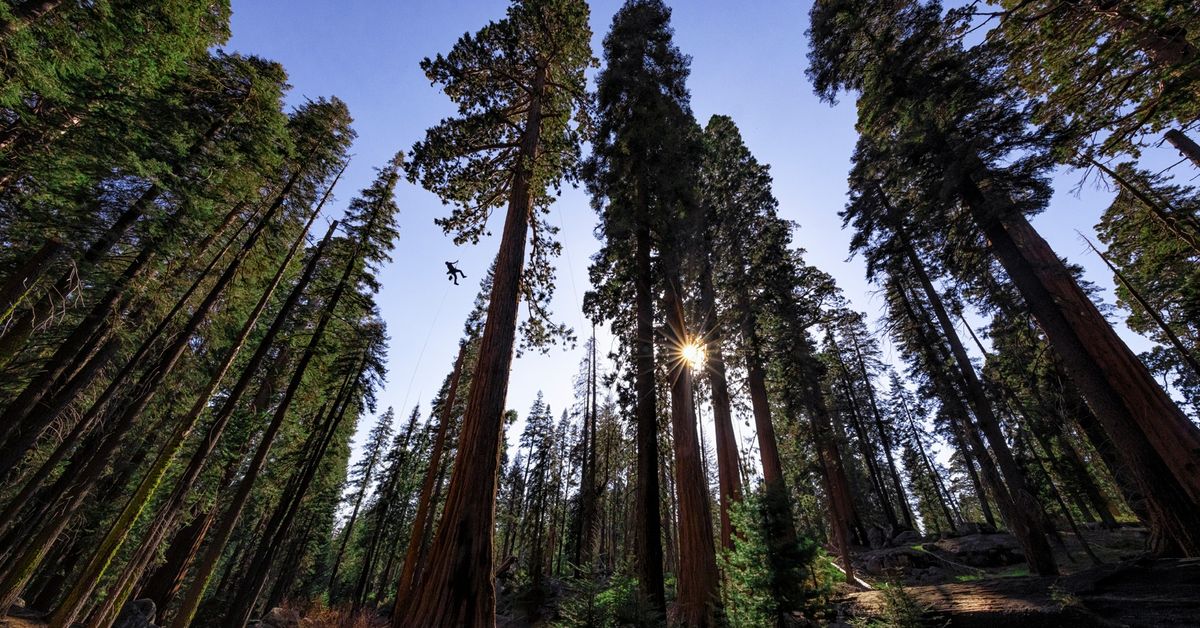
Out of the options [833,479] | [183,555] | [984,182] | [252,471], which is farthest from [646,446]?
[833,479]

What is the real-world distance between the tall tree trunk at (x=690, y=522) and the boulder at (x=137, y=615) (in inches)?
728

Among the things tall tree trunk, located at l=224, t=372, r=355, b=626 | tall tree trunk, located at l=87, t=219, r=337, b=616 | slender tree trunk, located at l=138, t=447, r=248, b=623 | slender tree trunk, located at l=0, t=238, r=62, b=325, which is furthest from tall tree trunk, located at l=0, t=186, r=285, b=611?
tall tree trunk, located at l=224, t=372, r=355, b=626

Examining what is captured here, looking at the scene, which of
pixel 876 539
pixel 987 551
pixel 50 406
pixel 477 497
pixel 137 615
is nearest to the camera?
pixel 477 497

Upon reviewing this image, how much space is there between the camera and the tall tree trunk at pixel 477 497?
143 inches

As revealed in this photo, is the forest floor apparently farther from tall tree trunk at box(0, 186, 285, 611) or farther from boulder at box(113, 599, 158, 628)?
boulder at box(113, 599, 158, 628)

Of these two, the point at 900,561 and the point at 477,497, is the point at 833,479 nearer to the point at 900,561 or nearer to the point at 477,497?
the point at 900,561

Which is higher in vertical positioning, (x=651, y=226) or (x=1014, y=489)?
(x=651, y=226)

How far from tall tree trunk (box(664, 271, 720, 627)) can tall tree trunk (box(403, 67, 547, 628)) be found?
4.46 meters

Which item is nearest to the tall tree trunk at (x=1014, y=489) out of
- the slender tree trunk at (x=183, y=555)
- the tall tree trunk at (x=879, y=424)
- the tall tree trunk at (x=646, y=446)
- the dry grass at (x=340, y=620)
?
the tall tree trunk at (x=646, y=446)

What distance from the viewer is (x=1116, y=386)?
7.91 metres

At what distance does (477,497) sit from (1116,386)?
502 inches

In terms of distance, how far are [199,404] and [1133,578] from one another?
60.3 ft

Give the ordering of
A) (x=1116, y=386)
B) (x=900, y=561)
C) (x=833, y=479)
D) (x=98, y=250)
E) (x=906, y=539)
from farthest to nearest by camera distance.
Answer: (x=906, y=539), (x=833, y=479), (x=900, y=561), (x=98, y=250), (x=1116, y=386)

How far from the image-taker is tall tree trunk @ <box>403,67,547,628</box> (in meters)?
3.62
